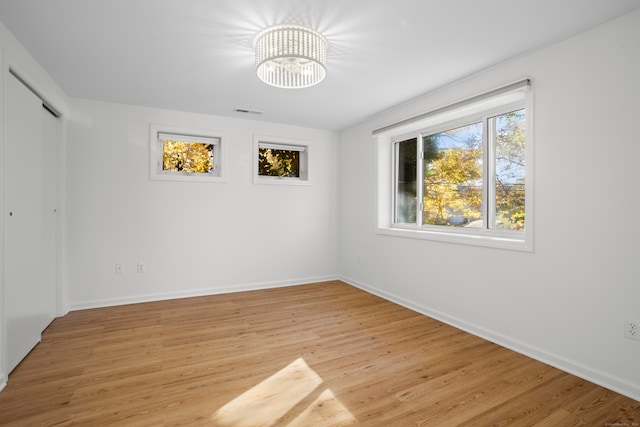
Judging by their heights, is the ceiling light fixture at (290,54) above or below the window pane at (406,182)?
above

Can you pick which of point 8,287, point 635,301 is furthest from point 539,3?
point 8,287

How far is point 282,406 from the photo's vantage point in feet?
6.23

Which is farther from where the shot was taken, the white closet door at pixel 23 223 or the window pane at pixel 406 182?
the window pane at pixel 406 182

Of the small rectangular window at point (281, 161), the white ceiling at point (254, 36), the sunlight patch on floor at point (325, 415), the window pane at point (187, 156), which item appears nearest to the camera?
the sunlight patch on floor at point (325, 415)

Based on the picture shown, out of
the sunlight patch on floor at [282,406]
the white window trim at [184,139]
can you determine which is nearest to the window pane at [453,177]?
the sunlight patch on floor at [282,406]

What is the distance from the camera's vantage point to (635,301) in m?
2.00

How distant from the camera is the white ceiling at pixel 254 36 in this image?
199 cm

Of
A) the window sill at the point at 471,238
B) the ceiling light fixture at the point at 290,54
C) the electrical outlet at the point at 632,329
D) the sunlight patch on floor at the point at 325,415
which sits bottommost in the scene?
the sunlight patch on floor at the point at 325,415

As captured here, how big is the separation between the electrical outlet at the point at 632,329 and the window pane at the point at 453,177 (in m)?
1.37

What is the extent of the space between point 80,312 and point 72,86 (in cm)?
237

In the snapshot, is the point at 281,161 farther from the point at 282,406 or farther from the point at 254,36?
the point at 282,406

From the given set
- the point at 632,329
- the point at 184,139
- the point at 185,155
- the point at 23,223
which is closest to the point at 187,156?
the point at 185,155

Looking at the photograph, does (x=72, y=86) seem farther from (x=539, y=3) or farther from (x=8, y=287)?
(x=539, y=3)

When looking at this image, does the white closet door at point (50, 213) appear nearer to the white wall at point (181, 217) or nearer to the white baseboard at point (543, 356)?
the white wall at point (181, 217)
